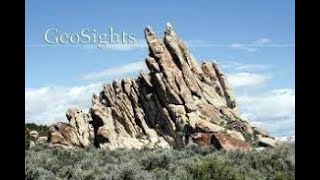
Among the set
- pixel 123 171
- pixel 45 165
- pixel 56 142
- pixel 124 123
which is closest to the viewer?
pixel 123 171

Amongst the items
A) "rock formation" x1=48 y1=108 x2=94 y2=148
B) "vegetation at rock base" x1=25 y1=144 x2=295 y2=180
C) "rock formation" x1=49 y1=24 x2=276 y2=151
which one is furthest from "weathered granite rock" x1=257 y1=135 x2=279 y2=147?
"rock formation" x1=48 y1=108 x2=94 y2=148

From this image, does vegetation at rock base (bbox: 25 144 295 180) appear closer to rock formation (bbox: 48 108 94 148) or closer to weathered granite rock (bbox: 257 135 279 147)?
weathered granite rock (bbox: 257 135 279 147)

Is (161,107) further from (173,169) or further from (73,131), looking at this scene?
(173,169)

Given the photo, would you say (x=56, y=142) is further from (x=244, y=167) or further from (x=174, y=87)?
(x=244, y=167)

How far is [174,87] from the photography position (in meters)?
39.2

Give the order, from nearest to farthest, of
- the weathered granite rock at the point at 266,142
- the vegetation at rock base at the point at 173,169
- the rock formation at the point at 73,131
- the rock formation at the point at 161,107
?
the vegetation at rock base at the point at 173,169 < the weathered granite rock at the point at 266,142 < the rock formation at the point at 161,107 < the rock formation at the point at 73,131

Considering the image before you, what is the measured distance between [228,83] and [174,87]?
6.55 metres

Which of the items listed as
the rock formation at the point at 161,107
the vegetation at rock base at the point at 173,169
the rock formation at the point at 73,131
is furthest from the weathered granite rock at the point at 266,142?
the rock formation at the point at 73,131

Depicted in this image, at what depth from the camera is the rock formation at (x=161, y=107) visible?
124ft

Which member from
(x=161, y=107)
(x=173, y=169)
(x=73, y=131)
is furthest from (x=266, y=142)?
(x=173, y=169)

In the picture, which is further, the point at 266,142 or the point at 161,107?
the point at 161,107

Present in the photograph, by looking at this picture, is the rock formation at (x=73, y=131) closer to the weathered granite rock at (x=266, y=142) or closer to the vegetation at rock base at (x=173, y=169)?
the weathered granite rock at (x=266, y=142)

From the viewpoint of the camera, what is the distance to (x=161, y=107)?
1580 inches
